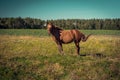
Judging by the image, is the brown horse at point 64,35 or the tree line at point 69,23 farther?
the tree line at point 69,23

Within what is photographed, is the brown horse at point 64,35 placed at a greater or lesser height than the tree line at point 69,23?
greater

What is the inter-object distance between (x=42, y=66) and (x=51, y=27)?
5.08 metres

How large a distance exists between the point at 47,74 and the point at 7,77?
85.1 inches

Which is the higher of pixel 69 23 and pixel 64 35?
pixel 64 35

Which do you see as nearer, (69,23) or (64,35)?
(64,35)

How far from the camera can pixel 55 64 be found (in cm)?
1405

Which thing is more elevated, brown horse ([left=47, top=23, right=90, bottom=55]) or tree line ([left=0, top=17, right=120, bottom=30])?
brown horse ([left=47, top=23, right=90, bottom=55])

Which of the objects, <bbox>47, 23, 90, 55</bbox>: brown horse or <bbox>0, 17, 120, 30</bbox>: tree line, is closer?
<bbox>47, 23, 90, 55</bbox>: brown horse

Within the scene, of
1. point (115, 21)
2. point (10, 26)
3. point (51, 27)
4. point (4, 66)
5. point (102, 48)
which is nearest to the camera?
point (4, 66)

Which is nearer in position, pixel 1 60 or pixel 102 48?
pixel 1 60

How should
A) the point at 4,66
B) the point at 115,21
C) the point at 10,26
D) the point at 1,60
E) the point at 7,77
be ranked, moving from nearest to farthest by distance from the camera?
the point at 7,77, the point at 4,66, the point at 1,60, the point at 10,26, the point at 115,21

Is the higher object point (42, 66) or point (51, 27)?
point (51, 27)

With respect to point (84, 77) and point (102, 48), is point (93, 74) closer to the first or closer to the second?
point (84, 77)

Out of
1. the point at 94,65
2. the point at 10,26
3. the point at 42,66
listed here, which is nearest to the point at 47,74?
the point at 42,66
